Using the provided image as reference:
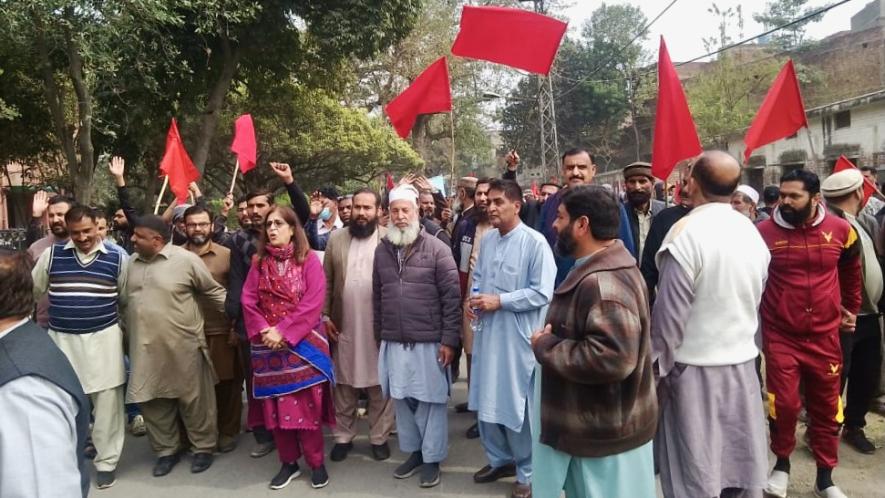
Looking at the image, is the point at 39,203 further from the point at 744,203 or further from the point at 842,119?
the point at 842,119

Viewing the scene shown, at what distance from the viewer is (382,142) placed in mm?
21125

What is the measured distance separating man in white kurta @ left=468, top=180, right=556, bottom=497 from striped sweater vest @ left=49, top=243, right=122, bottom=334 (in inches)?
96.1

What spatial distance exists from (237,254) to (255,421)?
4.00 feet

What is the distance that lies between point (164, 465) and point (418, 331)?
201 cm

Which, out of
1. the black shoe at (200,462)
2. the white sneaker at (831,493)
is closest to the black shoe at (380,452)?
the black shoe at (200,462)

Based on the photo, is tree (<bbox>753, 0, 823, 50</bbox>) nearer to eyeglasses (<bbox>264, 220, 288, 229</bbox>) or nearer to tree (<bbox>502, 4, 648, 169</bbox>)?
tree (<bbox>502, 4, 648, 169</bbox>)

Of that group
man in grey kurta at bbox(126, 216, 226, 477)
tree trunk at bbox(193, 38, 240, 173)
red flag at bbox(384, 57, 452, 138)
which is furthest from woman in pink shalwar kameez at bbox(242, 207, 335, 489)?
tree trunk at bbox(193, 38, 240, 173)

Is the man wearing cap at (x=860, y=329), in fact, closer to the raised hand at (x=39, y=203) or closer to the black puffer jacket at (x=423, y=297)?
the black puffer jacket at (x=423, y=297)

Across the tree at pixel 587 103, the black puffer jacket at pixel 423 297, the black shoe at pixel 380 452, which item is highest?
the tree at pixel 587 103

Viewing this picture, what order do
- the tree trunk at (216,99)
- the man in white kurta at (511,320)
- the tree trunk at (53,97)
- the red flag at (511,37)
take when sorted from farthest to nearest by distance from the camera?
the tree trunk at (216,99), the tree trunk at (53,97), the red flag at (511,37), the man in white kurta at (511,320)

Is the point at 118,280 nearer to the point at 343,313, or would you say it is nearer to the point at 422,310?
the point at 343,313

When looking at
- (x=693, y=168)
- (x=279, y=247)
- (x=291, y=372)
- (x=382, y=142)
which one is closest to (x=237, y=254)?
(x=279, y=247)

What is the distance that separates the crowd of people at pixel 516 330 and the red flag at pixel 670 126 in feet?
0.63

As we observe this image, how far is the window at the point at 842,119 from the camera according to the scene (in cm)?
1783
